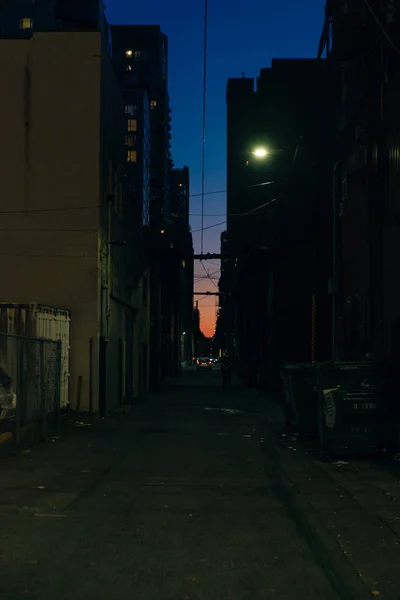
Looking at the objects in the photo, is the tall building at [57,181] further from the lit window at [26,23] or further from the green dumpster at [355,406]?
the lit window at [26,23]

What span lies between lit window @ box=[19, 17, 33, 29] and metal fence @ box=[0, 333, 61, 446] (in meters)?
63.2

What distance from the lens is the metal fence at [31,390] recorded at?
14.3 metres

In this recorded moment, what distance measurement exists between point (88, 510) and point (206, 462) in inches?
190

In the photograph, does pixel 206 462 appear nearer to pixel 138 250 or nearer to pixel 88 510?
pixel 88 510

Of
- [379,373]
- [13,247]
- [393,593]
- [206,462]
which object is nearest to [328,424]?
[379,373]

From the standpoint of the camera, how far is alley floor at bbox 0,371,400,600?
6.18 metres

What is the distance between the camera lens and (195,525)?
8344 millimetres

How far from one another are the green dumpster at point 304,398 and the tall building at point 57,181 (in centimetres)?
877

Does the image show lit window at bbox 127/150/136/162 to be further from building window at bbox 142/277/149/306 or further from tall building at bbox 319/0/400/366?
tall building at bbox 319/0/400/366

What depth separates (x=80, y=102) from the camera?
24.7 meters

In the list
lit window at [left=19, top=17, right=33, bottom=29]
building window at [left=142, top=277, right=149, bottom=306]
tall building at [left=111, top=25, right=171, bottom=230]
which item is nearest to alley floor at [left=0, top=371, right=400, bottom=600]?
building window at [left=142, top=277, right=149, bottom=306]

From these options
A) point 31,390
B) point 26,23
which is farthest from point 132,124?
point 31,390

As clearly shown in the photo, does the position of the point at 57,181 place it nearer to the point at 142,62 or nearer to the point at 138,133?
the point at 138,133

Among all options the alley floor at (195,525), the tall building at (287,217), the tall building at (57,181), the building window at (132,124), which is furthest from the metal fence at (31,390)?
the building window at (132,124)
